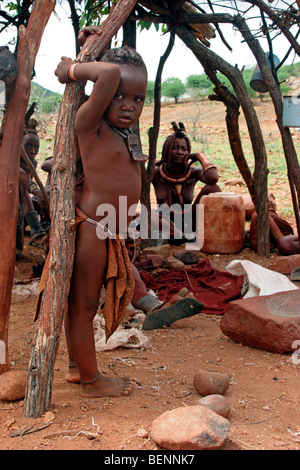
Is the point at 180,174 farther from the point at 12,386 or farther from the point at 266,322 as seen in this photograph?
the point at 12,386

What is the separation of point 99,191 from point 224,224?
12.6 feet

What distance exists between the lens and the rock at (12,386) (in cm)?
245

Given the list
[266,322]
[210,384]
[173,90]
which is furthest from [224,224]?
[173,90]

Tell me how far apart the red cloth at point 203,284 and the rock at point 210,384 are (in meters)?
1.61

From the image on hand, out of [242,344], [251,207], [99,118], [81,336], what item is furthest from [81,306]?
[251,207]

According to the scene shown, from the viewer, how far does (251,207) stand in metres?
7.52

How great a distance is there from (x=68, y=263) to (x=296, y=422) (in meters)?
1.32

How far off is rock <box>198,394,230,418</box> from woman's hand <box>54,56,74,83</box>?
1.66 m

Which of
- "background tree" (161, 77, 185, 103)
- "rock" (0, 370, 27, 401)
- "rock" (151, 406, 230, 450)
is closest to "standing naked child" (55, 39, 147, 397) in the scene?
"rock" (0, 370, 27, 401)

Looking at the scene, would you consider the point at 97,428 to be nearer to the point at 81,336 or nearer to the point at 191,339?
the point at 81,336

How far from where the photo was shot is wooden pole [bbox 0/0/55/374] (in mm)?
2617

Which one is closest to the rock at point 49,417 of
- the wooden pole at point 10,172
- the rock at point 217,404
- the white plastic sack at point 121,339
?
the wooden pole at point 10,172

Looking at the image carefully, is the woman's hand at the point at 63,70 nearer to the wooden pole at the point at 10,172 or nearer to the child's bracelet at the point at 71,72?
the child's bracelet at the point at 71,72

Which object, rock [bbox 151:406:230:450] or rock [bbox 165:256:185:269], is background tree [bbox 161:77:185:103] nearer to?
rock [bbox 165:256:185:269]
